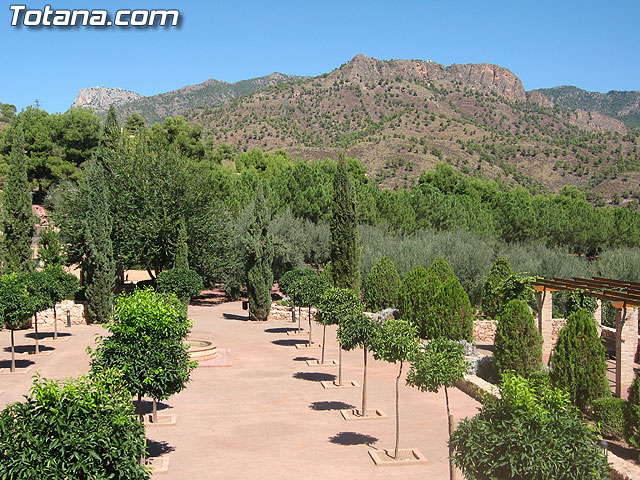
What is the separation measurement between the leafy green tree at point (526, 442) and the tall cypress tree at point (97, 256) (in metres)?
23.6

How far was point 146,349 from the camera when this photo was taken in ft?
36.4

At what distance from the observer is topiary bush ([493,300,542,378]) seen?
680 inches

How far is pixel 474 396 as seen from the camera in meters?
16.0

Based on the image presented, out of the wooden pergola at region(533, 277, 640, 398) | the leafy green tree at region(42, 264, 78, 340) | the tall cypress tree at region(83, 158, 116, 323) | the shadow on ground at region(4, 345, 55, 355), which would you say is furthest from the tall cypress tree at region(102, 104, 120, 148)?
the wooden pergola at region(533, 277, 640, 398)

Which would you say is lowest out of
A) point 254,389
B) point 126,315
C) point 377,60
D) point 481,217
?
point 254,389

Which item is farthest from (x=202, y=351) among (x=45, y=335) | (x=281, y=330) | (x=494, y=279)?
(x=494, y=279)

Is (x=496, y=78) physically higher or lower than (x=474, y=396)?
higher

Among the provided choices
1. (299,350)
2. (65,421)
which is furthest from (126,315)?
(299,350)

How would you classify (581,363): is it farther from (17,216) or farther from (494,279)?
(17,216)

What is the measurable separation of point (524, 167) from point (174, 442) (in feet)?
283

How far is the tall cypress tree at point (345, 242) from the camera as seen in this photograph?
93.5 feet

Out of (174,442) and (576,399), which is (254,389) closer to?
→ (174,442)

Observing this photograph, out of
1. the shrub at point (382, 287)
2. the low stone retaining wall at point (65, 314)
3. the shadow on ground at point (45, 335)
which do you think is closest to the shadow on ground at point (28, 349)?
the shadow on ground at point (45, 335)

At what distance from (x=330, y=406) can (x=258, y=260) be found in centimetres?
1446
